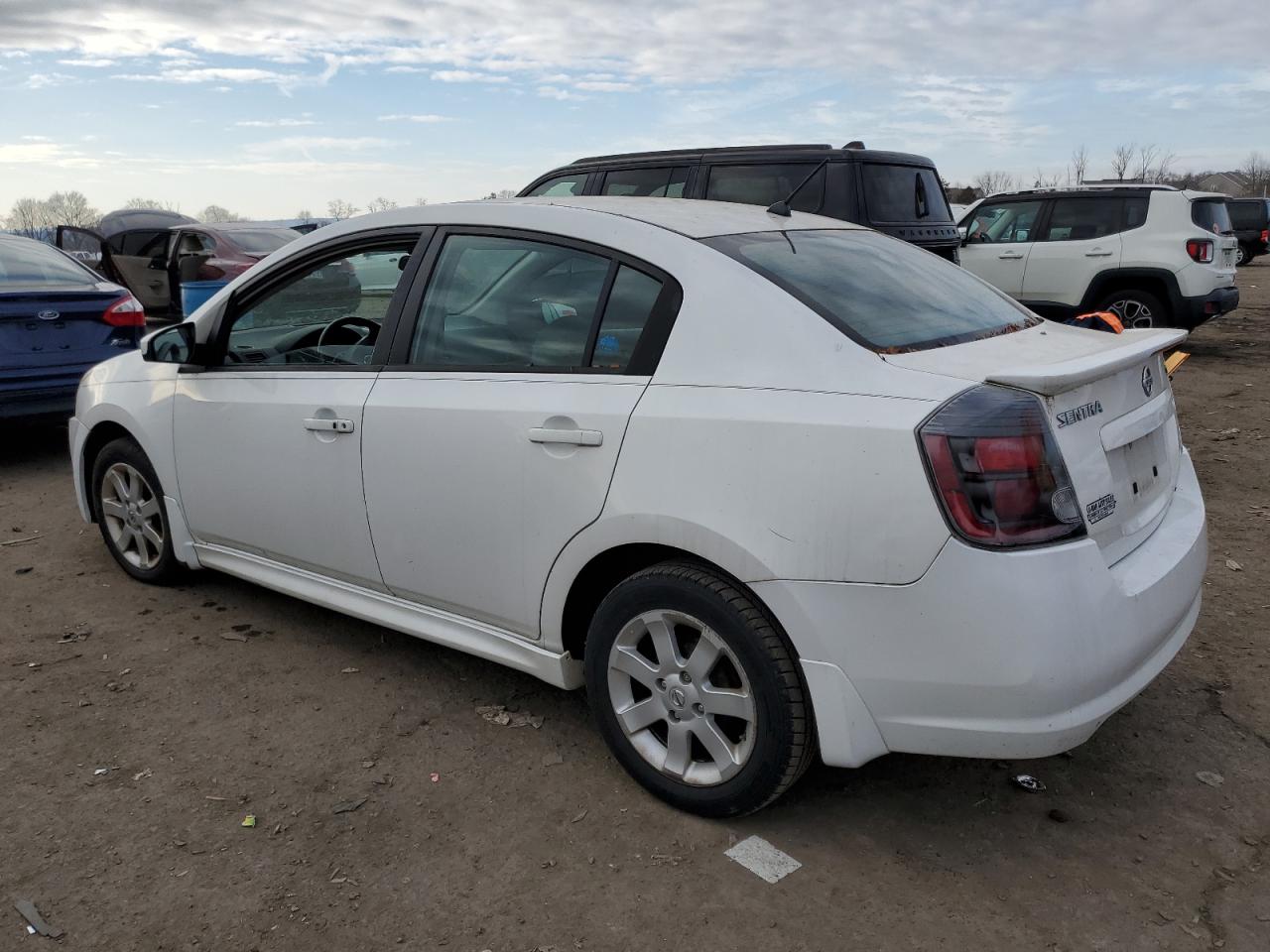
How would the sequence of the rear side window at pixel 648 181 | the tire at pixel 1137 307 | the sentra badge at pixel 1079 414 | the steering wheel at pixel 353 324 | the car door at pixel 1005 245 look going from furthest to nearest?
the car door at pixel 1005 245, the tire at pixel 1137 307, the rear side window at pixel 648 181, the steering wheel at pixel 353 324, the sentra badge at pixel 1079 414

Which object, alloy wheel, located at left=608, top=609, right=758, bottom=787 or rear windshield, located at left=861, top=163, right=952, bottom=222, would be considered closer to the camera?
alloy wheel, located at left=608, top=609, right=758, bottom=787

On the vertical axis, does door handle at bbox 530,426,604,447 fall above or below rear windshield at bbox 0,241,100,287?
below

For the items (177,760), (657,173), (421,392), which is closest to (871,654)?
(421,392)

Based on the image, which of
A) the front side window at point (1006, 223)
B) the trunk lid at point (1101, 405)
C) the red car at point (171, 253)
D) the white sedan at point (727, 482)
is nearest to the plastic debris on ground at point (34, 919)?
the white sedan at point (727, 482)

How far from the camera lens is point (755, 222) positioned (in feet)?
10.9

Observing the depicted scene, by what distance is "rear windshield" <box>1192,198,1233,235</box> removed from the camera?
36.1 ft

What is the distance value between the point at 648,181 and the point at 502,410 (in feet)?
18.3

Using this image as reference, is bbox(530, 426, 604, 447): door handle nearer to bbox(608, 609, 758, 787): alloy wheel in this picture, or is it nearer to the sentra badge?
bbox(608, 609, 758, 787): alloy wheel

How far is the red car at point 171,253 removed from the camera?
39.8 feet

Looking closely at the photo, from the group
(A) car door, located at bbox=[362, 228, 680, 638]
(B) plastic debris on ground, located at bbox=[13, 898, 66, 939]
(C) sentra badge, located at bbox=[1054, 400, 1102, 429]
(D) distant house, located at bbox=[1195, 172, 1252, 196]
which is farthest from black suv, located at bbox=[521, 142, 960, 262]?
(D) distant house, located at bbox=[1195, 172, 1252, 196]

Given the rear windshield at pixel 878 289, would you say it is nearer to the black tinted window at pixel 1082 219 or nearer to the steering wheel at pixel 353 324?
the steering wheel at pixel 353 324

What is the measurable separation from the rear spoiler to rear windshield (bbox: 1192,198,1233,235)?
931 centimetres

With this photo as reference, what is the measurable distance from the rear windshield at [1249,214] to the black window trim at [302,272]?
29778 mm

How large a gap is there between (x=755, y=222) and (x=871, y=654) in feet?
4.98
